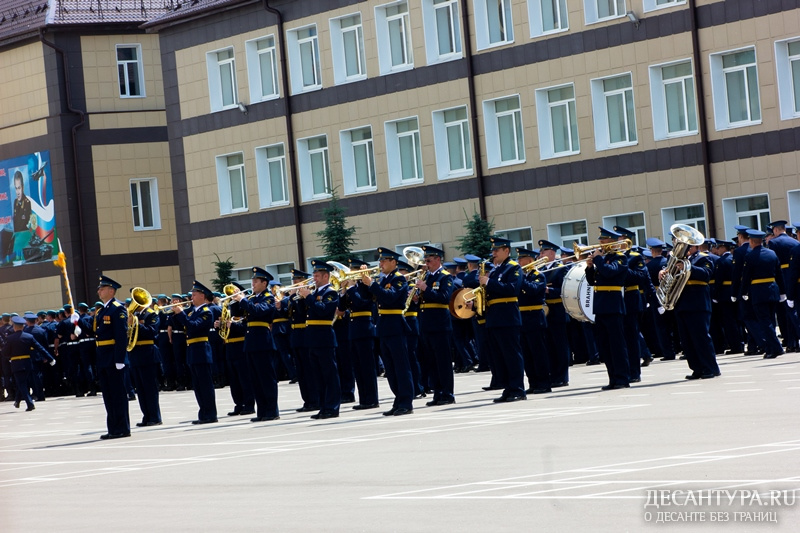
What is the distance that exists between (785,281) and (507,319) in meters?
6.30

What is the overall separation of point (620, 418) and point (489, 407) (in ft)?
11.9

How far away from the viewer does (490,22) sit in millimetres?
35625

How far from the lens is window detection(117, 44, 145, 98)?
48.3 metres

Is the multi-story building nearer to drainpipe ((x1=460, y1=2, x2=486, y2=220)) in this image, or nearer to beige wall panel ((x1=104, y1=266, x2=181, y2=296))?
beige wall panel ((x1=104, y1=266, x2=181, y2=296))

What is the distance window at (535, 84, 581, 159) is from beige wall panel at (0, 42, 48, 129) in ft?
64.5

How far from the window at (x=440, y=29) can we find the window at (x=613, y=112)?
447 centimetres

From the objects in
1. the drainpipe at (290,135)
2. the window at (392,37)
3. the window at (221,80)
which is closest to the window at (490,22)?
the window at (392,37)

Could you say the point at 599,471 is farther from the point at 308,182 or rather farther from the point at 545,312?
the point at 308,182

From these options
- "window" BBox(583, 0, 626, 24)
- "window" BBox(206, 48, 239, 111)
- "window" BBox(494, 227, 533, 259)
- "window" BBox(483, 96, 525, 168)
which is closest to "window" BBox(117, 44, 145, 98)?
"window" BBox(206, 48, 239, 111)

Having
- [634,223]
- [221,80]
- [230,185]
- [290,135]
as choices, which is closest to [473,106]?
[634,223]

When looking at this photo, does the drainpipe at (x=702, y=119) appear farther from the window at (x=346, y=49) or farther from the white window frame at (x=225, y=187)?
the white window frame at (x=225, y=187)

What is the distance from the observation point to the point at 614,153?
109 ft

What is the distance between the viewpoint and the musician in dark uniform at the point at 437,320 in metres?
19.0

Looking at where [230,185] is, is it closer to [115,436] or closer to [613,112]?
[613,112]
